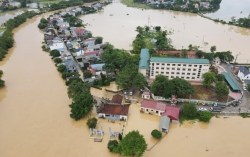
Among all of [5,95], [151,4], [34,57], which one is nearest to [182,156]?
[5,95]

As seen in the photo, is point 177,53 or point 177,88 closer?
point 177,88

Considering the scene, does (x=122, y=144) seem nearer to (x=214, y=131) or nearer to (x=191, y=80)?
(x=214, y=131)

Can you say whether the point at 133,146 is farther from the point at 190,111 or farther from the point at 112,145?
the point at 190,111

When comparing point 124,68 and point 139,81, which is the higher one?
point 124,68

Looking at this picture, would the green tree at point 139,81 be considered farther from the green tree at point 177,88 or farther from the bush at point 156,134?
the bush at point 156,134

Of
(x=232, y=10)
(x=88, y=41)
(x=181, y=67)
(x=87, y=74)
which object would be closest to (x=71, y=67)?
(x=87, y=74)

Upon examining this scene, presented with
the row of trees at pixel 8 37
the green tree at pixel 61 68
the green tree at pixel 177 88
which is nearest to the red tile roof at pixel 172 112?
the green tree at pixel 177 88

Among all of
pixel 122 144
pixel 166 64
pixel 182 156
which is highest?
pixel 166 64
